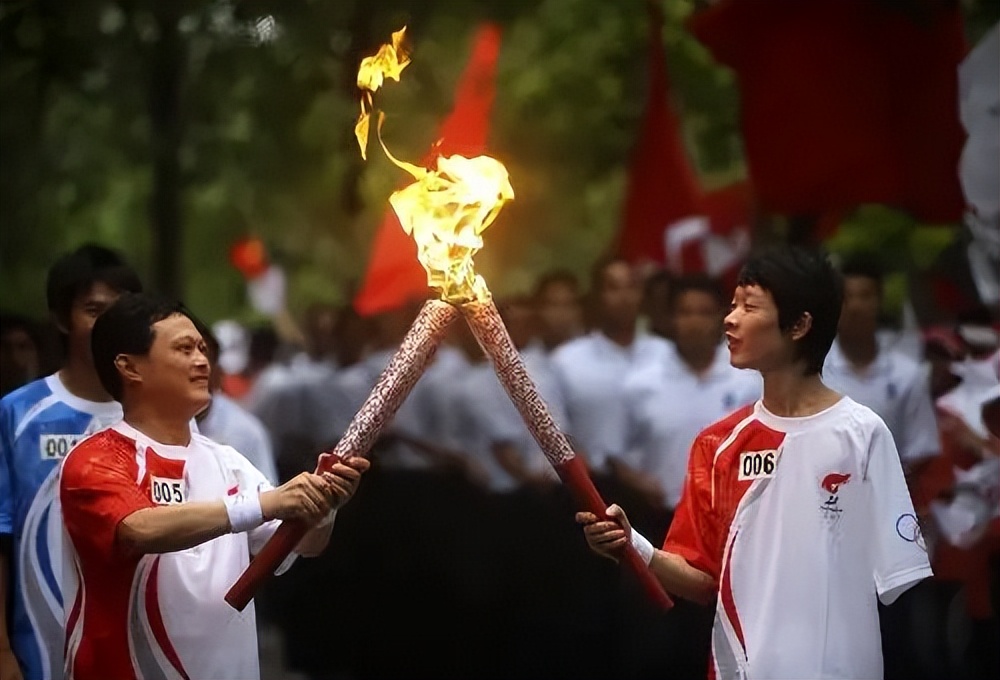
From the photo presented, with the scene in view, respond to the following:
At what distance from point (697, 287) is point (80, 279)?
2231 mm

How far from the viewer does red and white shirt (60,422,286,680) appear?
3594 millimetres

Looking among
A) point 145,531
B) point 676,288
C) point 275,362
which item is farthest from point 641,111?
point 145,531

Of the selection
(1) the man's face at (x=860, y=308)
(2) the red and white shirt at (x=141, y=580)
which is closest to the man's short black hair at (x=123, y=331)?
(2) the red and white shirt at (x=141, y=580)

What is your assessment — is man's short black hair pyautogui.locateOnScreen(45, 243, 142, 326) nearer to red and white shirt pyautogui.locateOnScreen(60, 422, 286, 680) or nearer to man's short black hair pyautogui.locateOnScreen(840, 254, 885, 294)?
red and white shirt pyautogui.locateOnScreen(60, 422, 286, 680)

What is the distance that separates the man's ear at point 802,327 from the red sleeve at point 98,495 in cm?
138

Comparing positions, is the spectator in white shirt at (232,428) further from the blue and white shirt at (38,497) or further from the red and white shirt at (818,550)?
the red and white shirt at (818,550)

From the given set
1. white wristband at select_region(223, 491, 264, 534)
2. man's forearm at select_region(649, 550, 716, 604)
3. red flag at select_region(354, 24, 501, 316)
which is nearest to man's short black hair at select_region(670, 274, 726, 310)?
red flag at select_region(354, 24, 501, 316)

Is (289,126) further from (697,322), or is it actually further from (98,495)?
(98,495)

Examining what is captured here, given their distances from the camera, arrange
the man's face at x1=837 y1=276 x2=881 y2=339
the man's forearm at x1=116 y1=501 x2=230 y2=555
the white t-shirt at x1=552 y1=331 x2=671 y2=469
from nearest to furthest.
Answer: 1. the man's forearm at x1=116 y1=501 x2=230 y2=555
2. the man's face at x1=837 y1=276 x2=881 y2=339
3. the white t-shirt at x1=552 y1=331 x2=671 y2=469

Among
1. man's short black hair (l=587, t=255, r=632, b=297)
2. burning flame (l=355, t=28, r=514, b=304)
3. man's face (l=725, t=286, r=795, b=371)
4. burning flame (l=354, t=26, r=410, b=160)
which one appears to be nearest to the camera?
burning flame (l=355, t=28, r=514, b=304)

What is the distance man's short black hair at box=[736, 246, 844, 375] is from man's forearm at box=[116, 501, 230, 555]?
123 cm

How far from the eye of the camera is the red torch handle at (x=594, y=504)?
3609 mm

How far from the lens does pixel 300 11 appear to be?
625cm

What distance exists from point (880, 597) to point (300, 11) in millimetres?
3404
